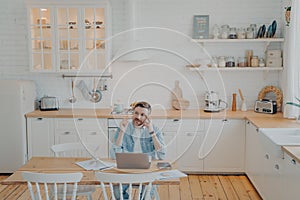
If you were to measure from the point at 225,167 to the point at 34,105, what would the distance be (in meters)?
2.70

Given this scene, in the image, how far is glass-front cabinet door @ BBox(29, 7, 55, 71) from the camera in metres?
5.04

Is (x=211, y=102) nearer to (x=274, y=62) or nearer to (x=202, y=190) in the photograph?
(x=274, y=62)

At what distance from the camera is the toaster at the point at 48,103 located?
17.2 feet

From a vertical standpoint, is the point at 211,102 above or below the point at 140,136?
above

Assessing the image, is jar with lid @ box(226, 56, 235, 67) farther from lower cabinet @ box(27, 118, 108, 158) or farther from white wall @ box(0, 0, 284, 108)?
lower cabinet @ box(27, 118, 108, 158)

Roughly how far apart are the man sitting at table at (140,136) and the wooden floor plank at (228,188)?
1346 millimetres

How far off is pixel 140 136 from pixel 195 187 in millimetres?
1478

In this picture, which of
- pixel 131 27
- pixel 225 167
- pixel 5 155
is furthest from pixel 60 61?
pixel 225 167

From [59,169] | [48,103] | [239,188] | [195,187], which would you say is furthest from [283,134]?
[48,103]

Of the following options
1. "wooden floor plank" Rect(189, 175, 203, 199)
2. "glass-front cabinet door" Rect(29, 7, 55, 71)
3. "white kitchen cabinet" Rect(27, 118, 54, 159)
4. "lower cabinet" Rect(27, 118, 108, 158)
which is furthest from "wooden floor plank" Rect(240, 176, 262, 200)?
"glass-front cabinet door" Rect(29, 7, 55, 71)

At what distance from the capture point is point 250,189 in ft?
14.6

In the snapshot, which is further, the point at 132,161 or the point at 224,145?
the point at 224,145

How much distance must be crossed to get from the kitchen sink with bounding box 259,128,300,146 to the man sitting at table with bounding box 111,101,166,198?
1.11m

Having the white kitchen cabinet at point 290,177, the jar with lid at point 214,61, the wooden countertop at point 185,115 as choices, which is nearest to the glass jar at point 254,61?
the jar with lid at point 214,61
